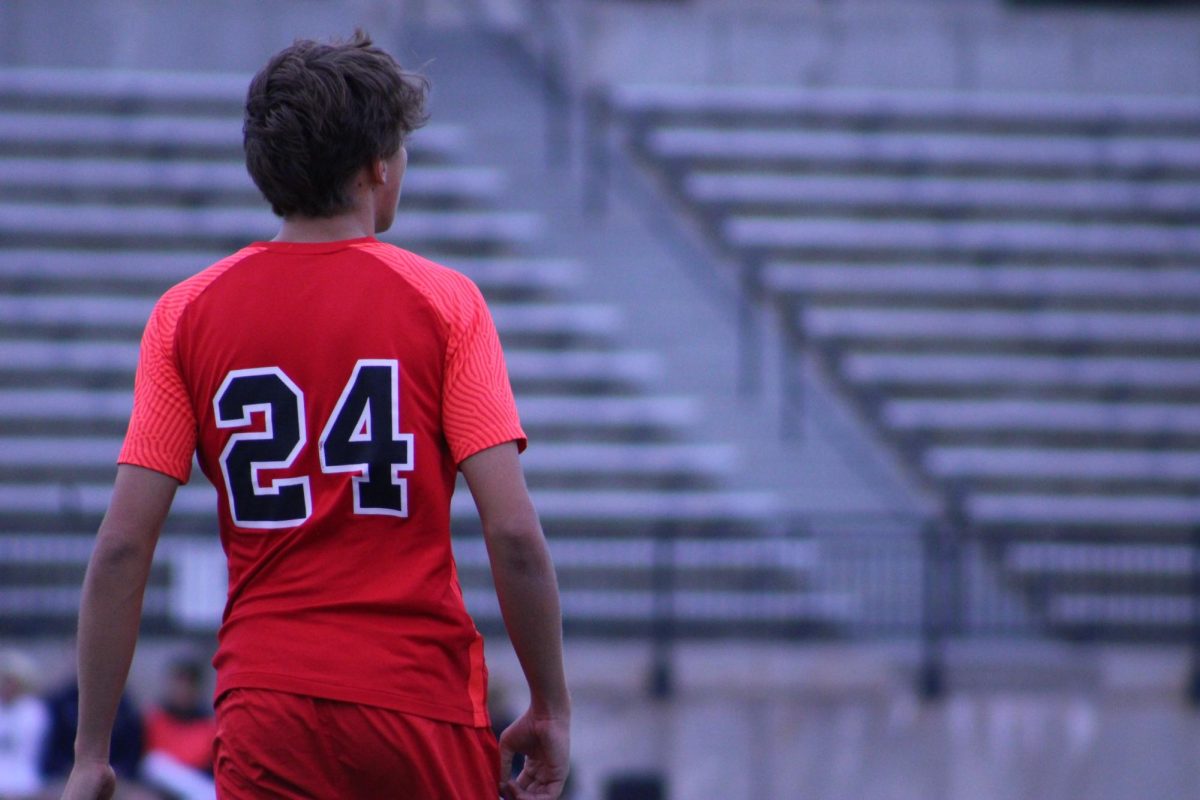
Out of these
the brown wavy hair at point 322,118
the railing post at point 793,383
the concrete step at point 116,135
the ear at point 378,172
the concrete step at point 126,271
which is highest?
the concrete step at point 116,135

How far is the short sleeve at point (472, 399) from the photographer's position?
238cm

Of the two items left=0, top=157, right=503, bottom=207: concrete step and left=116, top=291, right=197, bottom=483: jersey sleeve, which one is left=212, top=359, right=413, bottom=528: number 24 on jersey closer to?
left=116, top=291, right=197, bottom=483: jersey sleeve

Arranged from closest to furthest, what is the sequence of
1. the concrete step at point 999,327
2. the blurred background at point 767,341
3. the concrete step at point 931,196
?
the blurred background at point 767,341, the concrete step at point 999,327, the concrete step at point 931,196

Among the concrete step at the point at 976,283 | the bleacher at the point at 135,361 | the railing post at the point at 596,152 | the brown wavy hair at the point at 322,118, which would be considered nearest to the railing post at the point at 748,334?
the concrete step at the point at 976,283

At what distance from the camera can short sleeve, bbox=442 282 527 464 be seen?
7.79 ft

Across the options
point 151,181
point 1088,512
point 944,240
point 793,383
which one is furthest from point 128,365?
point 1088,512

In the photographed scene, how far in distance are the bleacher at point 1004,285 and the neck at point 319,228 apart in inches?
347

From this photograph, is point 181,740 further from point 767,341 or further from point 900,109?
point 900,109

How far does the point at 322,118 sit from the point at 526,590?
30.9 inches

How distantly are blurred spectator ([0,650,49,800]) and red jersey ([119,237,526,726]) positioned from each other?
577 centimetres

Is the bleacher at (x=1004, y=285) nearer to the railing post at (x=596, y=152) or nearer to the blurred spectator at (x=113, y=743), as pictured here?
the railing post at (x=596, y=152)

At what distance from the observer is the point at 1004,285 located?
12672mm

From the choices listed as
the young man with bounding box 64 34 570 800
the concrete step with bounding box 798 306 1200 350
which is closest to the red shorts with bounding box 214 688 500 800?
the young man with bounding box 64 34 570 800

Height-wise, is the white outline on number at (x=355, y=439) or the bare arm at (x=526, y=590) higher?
the white outline on number at (x=355, y=439)
